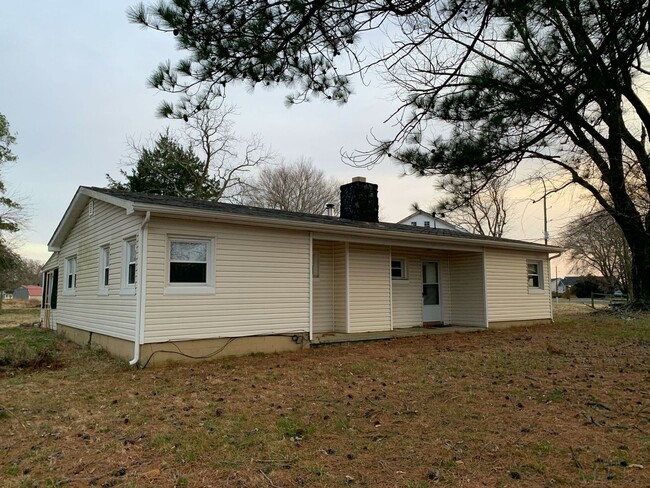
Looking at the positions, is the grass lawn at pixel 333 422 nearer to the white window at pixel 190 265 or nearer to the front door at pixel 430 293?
the white window at pixel 190 265

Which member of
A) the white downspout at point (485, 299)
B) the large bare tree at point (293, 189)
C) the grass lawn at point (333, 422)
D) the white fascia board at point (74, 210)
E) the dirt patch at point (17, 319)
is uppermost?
the large bare tree at point (293, 189)

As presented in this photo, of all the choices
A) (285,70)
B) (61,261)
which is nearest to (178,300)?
(285,70)

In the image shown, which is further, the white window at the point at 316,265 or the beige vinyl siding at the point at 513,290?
the beige vinyl siding at the point at 513,290

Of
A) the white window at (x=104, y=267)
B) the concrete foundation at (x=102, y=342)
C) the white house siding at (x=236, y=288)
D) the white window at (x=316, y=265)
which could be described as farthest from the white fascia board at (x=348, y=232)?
the white window at (x=104, y=267)

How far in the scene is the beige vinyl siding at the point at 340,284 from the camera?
1079 cm

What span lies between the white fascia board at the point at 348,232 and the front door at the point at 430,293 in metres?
1.22

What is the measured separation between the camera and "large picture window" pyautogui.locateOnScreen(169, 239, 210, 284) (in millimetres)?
8109

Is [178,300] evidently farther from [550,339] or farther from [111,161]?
[111,161]

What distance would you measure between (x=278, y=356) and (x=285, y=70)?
5648mm

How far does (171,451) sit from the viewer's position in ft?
12.7

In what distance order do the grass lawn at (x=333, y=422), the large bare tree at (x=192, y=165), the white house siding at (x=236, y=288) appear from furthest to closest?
the large bare tree at (x=192, y=165) → the white house siding at (x=236, y=288) → the grass lawn at (x=333, y=422)

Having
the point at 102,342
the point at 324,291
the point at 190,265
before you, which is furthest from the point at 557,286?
the point at 102,342

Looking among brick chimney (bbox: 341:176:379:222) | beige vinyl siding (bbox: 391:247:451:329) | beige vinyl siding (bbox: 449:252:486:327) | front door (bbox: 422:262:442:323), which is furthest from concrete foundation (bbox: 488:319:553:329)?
brick chimney (bbox: 341:176:379:222)

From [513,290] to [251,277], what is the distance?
899 cm
